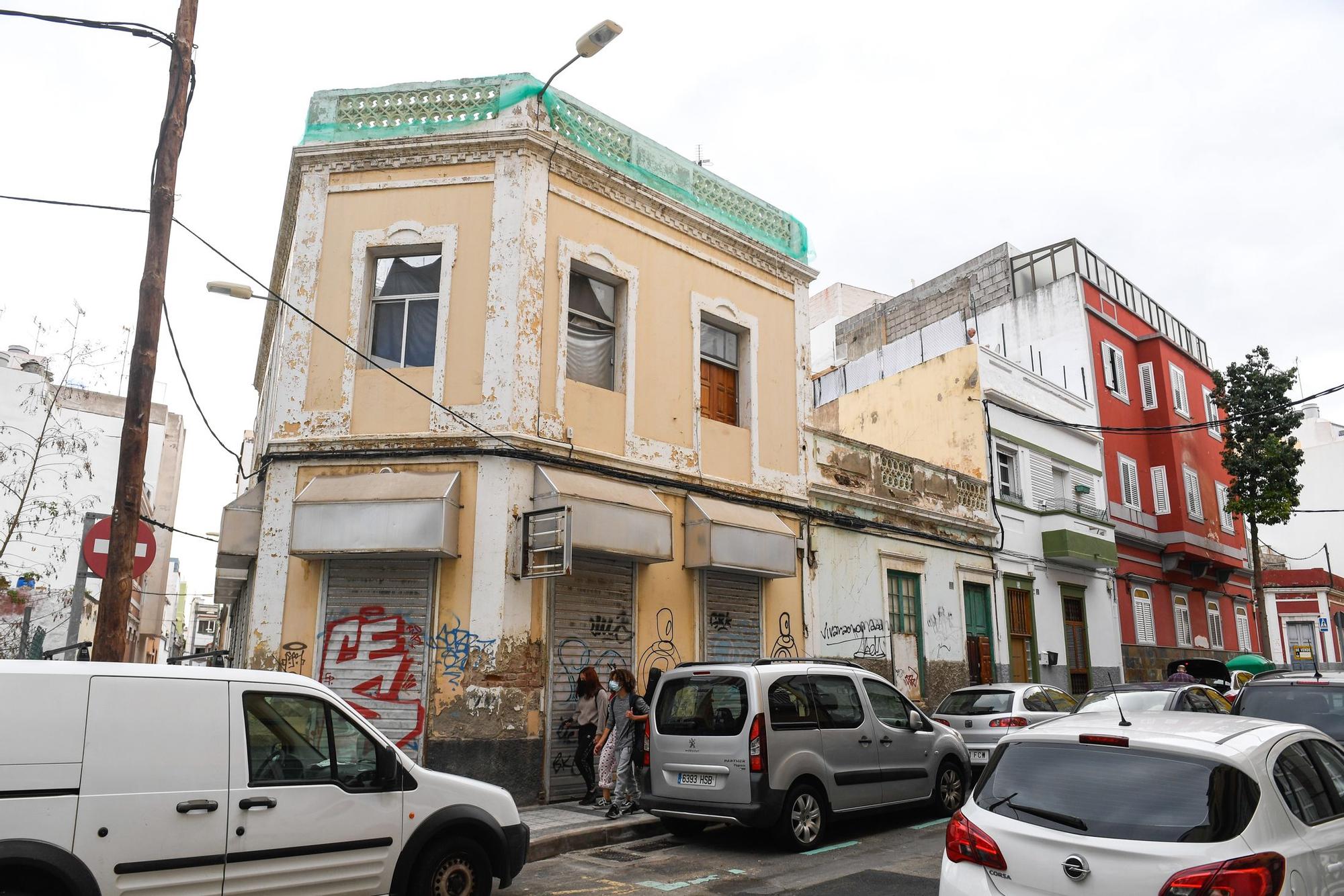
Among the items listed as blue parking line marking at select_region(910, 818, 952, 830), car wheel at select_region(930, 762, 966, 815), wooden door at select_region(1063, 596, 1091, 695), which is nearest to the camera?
blue parking line marking at select_region(910, 818, 952, 830)

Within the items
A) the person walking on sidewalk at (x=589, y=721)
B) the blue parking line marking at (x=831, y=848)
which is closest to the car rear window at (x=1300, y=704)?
the blue parking line marking at (x=831, y=848)

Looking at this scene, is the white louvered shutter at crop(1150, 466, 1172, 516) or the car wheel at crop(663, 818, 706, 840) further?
the white louvered shutter at crop(1150, 466, 1172, 516)

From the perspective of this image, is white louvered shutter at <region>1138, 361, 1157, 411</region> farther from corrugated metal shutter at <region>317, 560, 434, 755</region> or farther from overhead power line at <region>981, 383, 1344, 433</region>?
corrugated metal shutter at <region>317, 560, 434, 755</region>

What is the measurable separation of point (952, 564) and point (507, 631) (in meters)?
11.0

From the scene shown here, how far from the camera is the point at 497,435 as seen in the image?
1158 centimetres

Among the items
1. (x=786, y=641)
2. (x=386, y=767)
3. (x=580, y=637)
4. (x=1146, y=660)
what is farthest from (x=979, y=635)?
(x=386, y=767)

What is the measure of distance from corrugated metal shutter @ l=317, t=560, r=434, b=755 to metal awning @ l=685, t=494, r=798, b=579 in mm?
3865

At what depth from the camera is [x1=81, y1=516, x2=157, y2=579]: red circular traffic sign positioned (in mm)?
8078

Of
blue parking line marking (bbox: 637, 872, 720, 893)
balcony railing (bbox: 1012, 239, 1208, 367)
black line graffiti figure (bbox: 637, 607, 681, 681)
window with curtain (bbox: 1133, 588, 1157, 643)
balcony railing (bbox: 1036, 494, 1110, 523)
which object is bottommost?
blue parking line marking (bbox: 637, 872, 720, 893)

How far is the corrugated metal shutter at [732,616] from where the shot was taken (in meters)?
13.7

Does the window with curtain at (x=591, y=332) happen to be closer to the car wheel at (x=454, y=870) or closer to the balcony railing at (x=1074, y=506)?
the car wheel at (x=454, y=870)

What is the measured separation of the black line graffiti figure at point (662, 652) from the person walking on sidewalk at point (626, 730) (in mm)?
1854

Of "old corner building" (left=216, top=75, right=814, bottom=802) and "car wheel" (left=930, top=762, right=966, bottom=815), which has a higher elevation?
"old corner building" (left=216, top=75, right=814, bottom=802)

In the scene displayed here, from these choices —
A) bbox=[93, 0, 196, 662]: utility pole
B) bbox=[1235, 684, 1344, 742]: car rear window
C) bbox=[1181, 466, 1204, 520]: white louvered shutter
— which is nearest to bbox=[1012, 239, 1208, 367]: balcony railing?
bbox=[1181, 466, 1204, 520]: white louvered shutter
